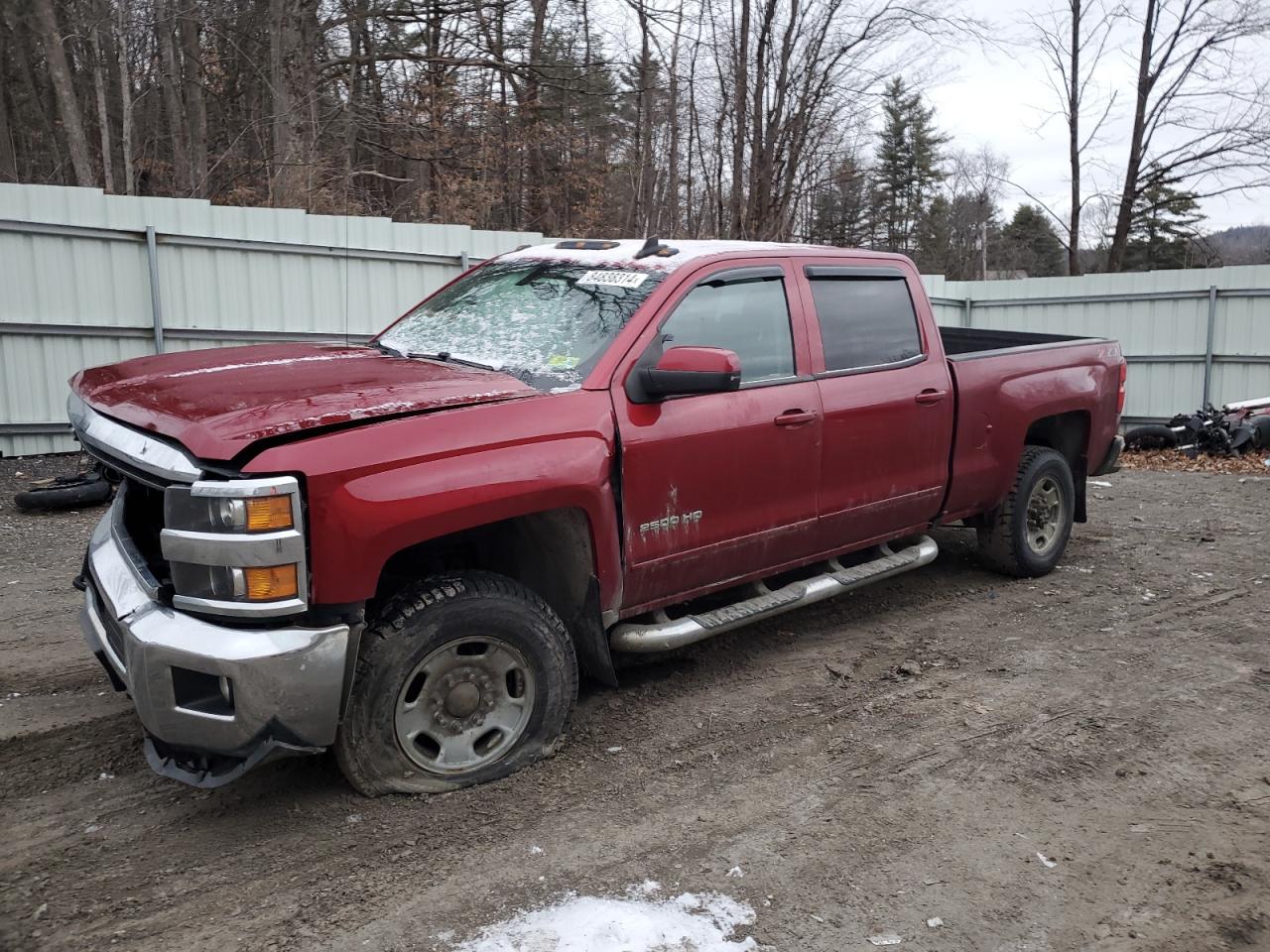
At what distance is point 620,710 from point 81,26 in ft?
68.4

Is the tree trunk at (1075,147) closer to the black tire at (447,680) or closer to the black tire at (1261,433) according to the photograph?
the black tire at (1261,433)

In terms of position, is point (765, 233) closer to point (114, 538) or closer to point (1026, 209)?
point (114, 538)

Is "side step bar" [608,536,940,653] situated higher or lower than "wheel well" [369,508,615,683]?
lower

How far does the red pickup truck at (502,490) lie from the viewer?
2980 millimetres

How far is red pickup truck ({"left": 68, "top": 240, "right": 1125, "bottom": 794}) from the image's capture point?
2980 mm

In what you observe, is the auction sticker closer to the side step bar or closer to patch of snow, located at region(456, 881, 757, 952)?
the side step bar

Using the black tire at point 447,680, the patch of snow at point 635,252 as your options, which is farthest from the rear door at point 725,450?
the black tire at point 447,680

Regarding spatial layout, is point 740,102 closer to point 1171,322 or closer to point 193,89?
point 1171,322

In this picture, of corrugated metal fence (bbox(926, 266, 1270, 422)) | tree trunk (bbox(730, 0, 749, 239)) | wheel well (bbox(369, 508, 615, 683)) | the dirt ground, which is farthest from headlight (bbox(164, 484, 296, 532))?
corrugated metal fence (bbox(926, 266, 1270, 422))

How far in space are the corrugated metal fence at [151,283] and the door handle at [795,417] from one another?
7539mm

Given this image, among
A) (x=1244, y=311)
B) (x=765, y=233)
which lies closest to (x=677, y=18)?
(x=765, y=233)

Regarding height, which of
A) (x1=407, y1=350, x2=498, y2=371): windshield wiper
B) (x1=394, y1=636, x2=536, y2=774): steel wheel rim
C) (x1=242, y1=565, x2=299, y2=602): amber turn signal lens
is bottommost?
(x1=394, y1=636, x2=536, y2=774): steel wheel rim

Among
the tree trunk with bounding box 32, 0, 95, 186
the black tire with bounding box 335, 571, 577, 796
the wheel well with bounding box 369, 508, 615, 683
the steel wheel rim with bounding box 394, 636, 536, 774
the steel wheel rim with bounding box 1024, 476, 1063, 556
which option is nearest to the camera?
the black tire with bounding box 335, 571, 577, 796

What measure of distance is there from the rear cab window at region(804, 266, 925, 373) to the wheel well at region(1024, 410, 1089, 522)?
1.56 m
